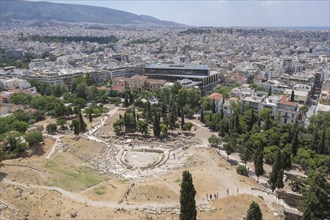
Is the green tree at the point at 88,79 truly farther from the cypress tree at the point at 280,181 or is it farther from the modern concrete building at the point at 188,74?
the cypress tree at the point at 280,181

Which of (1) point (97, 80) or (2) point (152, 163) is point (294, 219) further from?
(1) point (97, 80)

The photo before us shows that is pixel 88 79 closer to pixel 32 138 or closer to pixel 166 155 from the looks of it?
pixel 32 138

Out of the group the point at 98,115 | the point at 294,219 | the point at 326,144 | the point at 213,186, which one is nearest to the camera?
the point at 294,219

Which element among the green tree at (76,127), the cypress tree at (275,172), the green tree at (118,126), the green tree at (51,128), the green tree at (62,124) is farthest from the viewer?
the green tree at (62,124)

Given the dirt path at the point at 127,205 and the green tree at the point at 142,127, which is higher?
the green tree at the point at 142,127

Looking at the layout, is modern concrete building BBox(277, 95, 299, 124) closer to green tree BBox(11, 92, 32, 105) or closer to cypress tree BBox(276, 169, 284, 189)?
cypress tree BBox(276, 169, 284, 189)

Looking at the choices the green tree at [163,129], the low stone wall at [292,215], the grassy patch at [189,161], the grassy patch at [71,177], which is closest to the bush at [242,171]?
the grassy patch at [189,161]

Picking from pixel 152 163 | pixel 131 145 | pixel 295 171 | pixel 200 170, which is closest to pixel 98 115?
pixel 131 145

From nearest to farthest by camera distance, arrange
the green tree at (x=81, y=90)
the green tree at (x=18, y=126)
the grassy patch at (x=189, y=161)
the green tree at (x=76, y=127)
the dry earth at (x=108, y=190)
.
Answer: the dry earth at (x=108, y=190), the grassy patch at (x=189, y=161), the green tree at (x=18, y=126), the green tree at (x=76, y=127), the green tree at (x=81, y=90)

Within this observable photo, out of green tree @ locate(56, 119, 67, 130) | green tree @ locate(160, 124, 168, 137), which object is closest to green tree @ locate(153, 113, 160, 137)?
green tree @ locate(160, 124, 168, 137)
